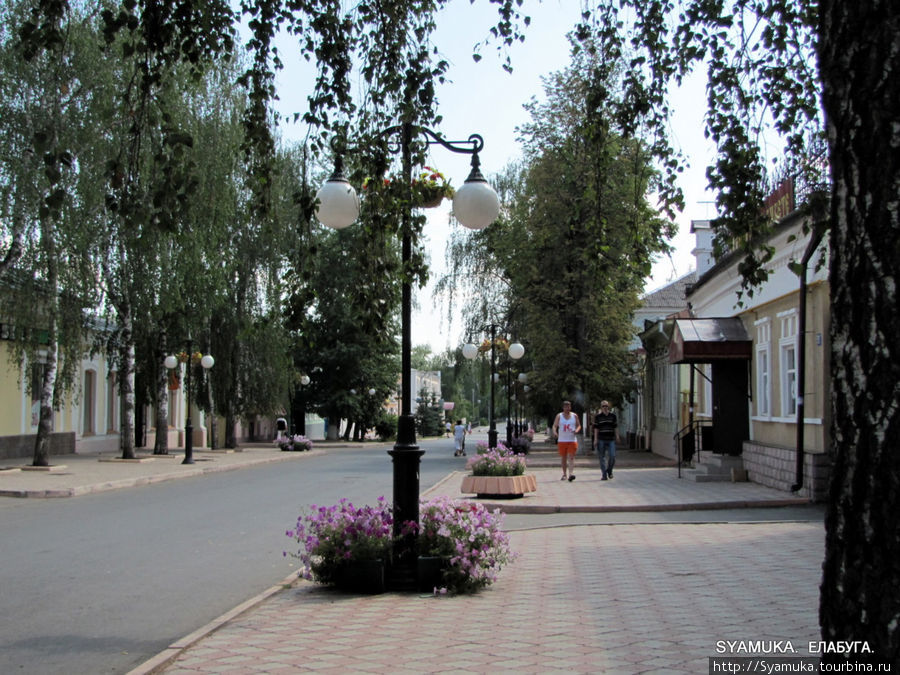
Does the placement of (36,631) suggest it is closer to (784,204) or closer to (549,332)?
(784,204)

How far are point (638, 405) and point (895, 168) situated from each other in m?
42.9

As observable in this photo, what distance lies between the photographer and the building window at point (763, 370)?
19750mm

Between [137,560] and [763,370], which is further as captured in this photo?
[763,370]

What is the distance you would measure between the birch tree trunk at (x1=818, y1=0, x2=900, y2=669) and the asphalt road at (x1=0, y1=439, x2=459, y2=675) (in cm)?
472

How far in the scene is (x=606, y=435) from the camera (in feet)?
70.6

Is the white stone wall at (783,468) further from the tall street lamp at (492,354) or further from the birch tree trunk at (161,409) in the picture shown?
the birch tree trunk at (161,409)

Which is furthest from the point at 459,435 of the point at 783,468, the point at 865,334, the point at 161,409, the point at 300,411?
the point at 865,334

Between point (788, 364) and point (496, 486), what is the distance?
6582mm

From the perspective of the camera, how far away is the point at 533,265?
33.4 m

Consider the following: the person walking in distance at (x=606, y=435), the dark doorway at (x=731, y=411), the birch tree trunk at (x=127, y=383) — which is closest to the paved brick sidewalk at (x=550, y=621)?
the person walking in distance at (x=606, y=435)

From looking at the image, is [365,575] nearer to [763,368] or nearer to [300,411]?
[763,368]

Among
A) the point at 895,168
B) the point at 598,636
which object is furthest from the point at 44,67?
the point at 895,168

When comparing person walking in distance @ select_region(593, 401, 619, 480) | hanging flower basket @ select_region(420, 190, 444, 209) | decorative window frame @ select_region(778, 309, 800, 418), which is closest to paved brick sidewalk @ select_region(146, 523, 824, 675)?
hanging flower basket @ select_region(420, 190, 444, 209)

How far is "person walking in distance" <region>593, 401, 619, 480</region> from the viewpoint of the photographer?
2117 centimetres
